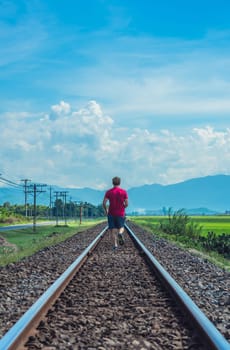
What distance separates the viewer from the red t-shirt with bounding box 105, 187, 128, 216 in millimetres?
14867

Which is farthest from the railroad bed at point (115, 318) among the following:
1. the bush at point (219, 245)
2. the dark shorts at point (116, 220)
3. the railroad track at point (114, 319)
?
the bush at point (219, 245)

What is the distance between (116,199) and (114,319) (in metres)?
8.69

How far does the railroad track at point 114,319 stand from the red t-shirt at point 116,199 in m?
4.91

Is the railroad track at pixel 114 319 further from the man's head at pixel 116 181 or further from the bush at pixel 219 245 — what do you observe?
the bush at pixel 219 245

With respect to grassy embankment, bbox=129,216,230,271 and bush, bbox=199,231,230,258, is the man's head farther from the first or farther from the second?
bush, bbox=199,231,230,258

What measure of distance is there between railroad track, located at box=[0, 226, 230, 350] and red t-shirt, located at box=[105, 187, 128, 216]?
193 inches

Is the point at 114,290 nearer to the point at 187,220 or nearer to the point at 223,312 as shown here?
the point at 223,312

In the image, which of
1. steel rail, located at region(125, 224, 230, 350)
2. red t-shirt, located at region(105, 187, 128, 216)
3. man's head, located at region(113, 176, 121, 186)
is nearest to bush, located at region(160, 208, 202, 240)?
red t-shirt, located at region(105, 187, 128, 216)

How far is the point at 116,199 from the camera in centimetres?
1501

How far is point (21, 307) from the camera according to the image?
7.34 m

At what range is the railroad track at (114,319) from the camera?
5.24 metres

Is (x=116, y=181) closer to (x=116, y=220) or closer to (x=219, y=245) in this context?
(x=116, y=220)

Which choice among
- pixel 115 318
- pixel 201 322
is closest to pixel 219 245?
pixel 115 318

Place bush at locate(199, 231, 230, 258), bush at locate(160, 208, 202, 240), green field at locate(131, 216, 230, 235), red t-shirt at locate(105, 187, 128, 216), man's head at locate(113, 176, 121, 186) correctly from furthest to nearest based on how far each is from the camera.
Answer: green field at locate(131, 216, 230, 235), bush at locate(160, 208, 202, 240), bush at locate(199, 231, 230, 258), red t-shirt at locate(105, 187, 128, 216), man's head at locate(113, 176, 121, 186)
